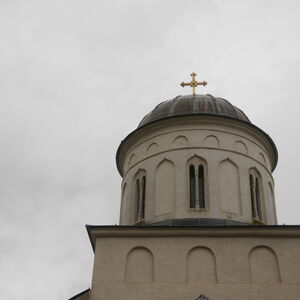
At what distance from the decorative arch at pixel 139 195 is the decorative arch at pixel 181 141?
1.46 m

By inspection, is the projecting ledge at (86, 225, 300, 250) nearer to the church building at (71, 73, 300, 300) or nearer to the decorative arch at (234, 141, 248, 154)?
the church building at (71, 73, 300, 300)

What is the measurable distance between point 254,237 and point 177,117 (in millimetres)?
5448

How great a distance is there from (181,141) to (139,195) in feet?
7.75

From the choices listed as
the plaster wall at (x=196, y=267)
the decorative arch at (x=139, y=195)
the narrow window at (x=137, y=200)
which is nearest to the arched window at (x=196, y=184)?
the decorative arch at (x=139, y=195)

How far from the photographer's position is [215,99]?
1920cm

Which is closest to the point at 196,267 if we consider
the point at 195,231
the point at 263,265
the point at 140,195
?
the point at 195,231

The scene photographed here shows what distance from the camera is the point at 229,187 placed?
16422 millimetres

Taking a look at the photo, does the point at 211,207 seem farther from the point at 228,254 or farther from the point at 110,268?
the point at 110,268

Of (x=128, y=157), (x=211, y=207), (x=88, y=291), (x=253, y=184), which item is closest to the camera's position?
(x=88, y=291)

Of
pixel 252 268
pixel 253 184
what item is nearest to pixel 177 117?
pixel 253 184

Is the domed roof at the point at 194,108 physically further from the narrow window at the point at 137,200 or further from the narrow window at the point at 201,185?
the narrow window at the point at 137,200

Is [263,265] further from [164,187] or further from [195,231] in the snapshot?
[164,187]

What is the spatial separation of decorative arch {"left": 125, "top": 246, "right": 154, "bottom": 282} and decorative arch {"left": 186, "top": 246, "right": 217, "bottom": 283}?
1055 millimetres

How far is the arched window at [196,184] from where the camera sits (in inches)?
629
